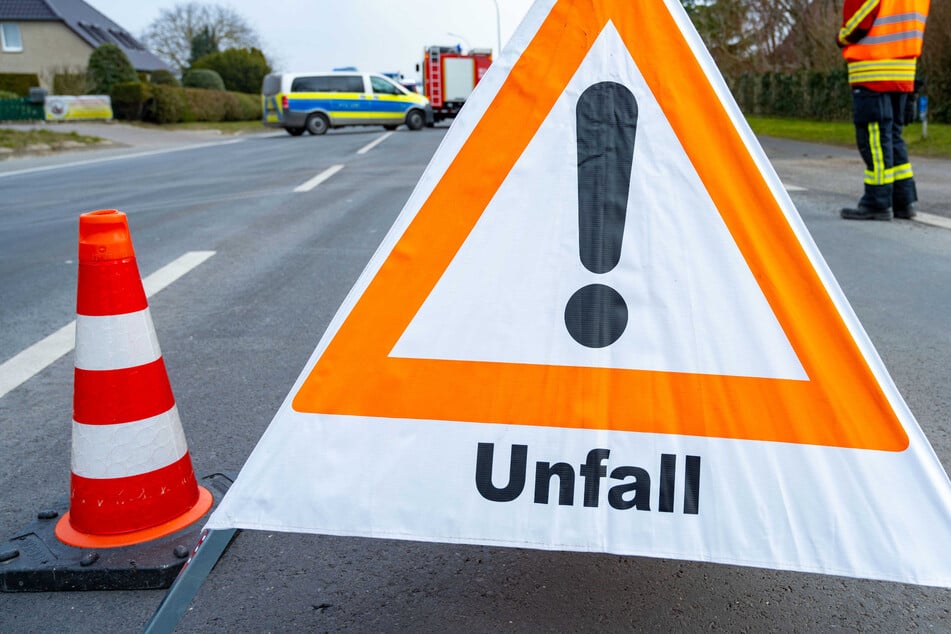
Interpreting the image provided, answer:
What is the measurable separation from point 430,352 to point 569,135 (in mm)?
569

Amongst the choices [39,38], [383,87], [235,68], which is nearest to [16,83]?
[39,38]

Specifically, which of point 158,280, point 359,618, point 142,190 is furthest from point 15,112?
point 359,618

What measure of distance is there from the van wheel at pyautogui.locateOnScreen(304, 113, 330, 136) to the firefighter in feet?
88.8

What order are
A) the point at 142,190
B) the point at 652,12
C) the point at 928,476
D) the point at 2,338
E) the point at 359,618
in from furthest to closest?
the point at 142,190
the point at 2,338
the point at 359,618
the point at 652,12
the point at 928,476

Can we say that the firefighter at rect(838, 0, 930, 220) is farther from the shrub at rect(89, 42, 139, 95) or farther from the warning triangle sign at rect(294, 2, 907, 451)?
the shrub at rect(89, 42, 139, 95)

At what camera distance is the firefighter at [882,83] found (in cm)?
815

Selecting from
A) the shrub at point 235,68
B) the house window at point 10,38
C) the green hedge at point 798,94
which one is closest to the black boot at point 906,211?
the green hedge at point 798,94

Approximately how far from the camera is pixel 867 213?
862 cm

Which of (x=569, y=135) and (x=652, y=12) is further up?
(x=652, y=12)

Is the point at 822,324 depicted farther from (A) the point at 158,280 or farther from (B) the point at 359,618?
(A) the point at 158,280

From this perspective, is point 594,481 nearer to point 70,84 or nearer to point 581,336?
point 581,336

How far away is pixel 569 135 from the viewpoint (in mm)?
2078

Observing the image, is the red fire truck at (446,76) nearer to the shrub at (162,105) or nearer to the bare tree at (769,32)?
the bare tree at (769,32)

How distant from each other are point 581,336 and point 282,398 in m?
2.27
